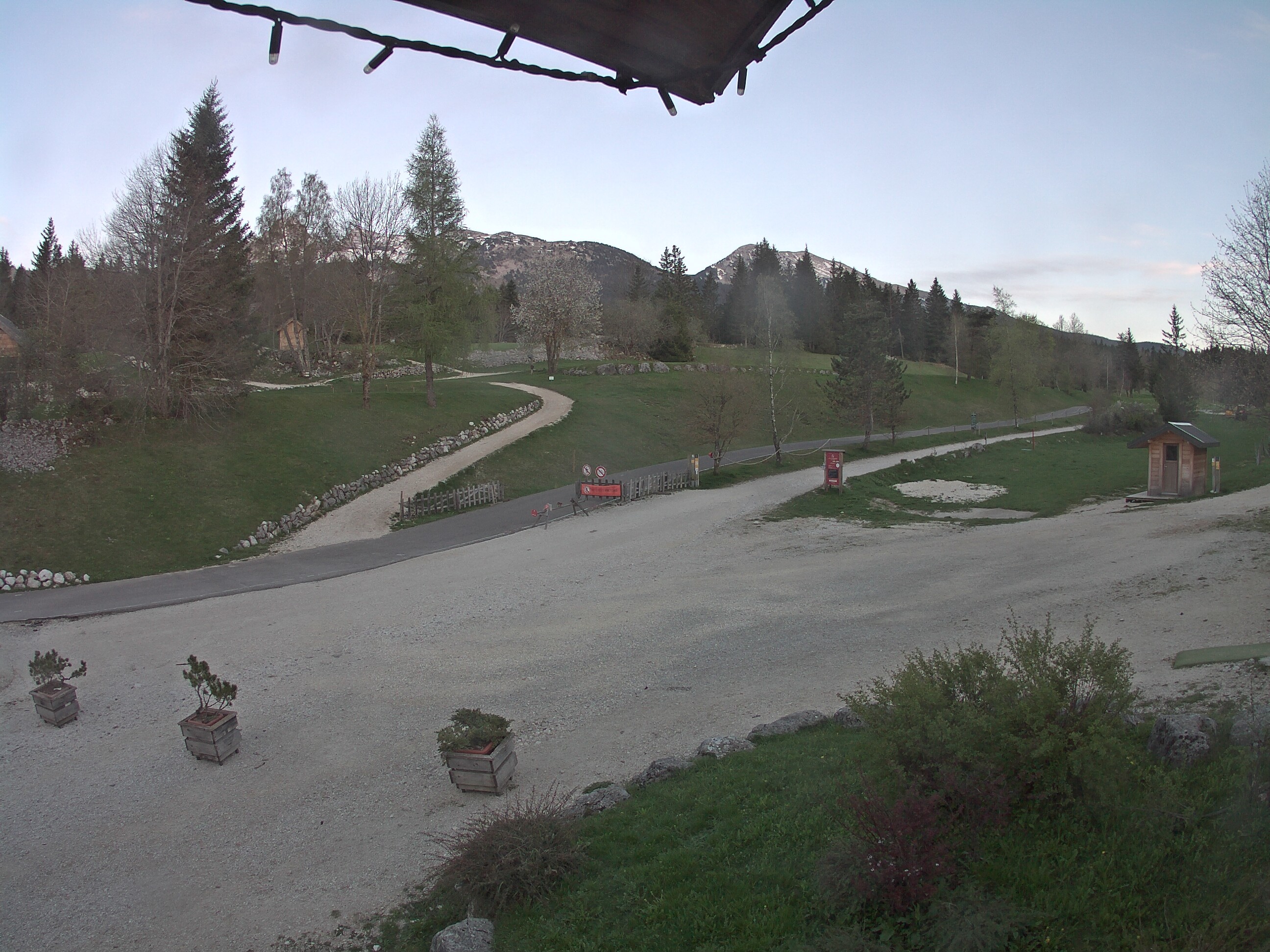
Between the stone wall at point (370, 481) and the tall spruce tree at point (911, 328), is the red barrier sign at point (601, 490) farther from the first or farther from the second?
the tall spruce tree at point (911, 328)

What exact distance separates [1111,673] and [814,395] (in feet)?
184

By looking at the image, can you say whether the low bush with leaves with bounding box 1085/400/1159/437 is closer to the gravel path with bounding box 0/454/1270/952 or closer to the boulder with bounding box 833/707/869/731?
the gravel path with bounding box 0/454/1270/952

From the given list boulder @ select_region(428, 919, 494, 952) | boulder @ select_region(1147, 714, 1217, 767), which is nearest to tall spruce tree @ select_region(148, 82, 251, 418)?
boulder @ select_region(428, 919, 494, 952)

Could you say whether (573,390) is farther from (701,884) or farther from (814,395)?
(701,884)

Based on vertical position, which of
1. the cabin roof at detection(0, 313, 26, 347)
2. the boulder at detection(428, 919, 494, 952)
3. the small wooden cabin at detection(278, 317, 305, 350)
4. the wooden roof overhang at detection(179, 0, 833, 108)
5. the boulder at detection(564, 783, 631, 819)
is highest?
the small wooden cabin at detection(278, 317, 305, 350)

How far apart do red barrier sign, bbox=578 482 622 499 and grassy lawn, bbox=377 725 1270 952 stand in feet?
69.2

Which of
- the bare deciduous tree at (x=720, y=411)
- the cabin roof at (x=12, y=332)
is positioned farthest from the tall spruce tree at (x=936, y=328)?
the cabin roof at (x=12, y=332)

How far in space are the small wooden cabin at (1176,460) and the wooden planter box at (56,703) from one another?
97.8 ft

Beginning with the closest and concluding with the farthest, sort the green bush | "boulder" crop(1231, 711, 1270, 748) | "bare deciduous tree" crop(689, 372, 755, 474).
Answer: the green bush
"boulder" crop(1231, 711, 1270, 748)
"bare deciduous tree" crop(689, 372, 755, 474)

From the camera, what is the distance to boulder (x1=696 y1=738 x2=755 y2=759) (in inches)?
307

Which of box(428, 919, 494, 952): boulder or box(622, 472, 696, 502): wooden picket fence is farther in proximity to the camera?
box(622, 472, 696, 502): wooden picket fence

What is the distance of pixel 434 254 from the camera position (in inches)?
1393

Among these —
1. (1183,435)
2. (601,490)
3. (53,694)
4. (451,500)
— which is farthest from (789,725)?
(1183,435)

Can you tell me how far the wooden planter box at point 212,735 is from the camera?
8.94m
